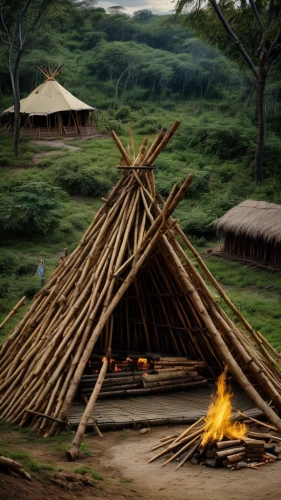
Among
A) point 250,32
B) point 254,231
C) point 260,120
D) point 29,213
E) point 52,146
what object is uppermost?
point 250,32

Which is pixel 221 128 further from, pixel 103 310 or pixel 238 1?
pixel 103 310

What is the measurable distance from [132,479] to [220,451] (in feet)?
2.77

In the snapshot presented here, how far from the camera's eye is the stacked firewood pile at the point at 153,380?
9320 mm

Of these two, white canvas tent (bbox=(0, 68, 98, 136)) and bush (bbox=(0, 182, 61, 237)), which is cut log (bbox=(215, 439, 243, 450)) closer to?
bush (bbox=(0, 182, 61, 237))

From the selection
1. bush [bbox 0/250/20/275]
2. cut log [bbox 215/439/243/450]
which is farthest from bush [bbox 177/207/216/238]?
cut log [bbox 215/439/243/450]

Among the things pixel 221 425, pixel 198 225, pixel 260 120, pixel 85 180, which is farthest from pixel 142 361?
pixel 260 120

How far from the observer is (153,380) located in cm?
962

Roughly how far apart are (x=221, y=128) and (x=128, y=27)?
22393 millimetres

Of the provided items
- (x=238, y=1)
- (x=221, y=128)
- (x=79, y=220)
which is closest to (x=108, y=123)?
(x=221, y=128)

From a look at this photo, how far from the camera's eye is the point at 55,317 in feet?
30.9

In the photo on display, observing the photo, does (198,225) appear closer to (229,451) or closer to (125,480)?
(229,451)

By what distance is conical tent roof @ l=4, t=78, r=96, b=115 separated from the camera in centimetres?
2818

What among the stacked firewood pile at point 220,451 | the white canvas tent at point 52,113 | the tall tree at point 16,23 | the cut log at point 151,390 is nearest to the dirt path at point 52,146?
the tall tree at point 16,23

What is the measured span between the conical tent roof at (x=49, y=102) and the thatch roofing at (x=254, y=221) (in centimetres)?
1209
